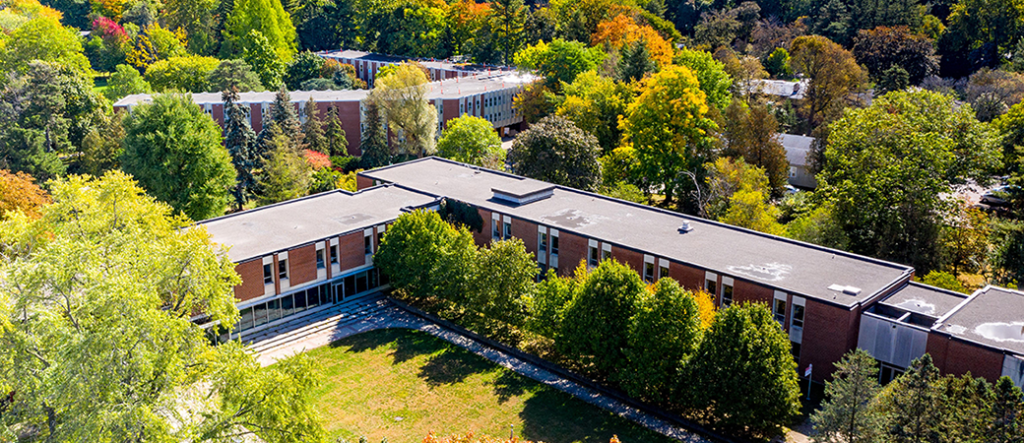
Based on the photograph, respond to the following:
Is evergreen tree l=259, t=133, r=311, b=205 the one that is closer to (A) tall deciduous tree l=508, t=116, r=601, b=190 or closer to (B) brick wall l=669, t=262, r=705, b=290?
(A) tall deciduous tree l=508, t=116, r=601, b=190

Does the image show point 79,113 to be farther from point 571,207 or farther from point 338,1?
point 338,1

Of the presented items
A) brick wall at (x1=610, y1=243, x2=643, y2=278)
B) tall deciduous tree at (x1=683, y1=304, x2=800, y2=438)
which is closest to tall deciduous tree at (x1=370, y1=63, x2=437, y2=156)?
brick wall at (x1=610, y1=243, x2=643, y2=278)

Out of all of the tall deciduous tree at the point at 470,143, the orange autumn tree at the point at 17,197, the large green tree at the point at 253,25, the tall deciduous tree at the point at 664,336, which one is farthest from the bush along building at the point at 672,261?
the large green tree at the point at 253,25

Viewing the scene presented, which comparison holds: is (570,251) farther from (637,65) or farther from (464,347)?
(637,65)

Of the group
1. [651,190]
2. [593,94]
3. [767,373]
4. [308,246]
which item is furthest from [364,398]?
[593,94]

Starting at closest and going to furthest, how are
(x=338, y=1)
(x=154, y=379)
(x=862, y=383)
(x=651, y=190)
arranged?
(x=154, y=379), (x=862, y=383), (x=651, y=190), (x=338, y=1)

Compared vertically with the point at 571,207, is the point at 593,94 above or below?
above

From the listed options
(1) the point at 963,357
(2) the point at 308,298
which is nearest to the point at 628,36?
(2) the point at 308,298
